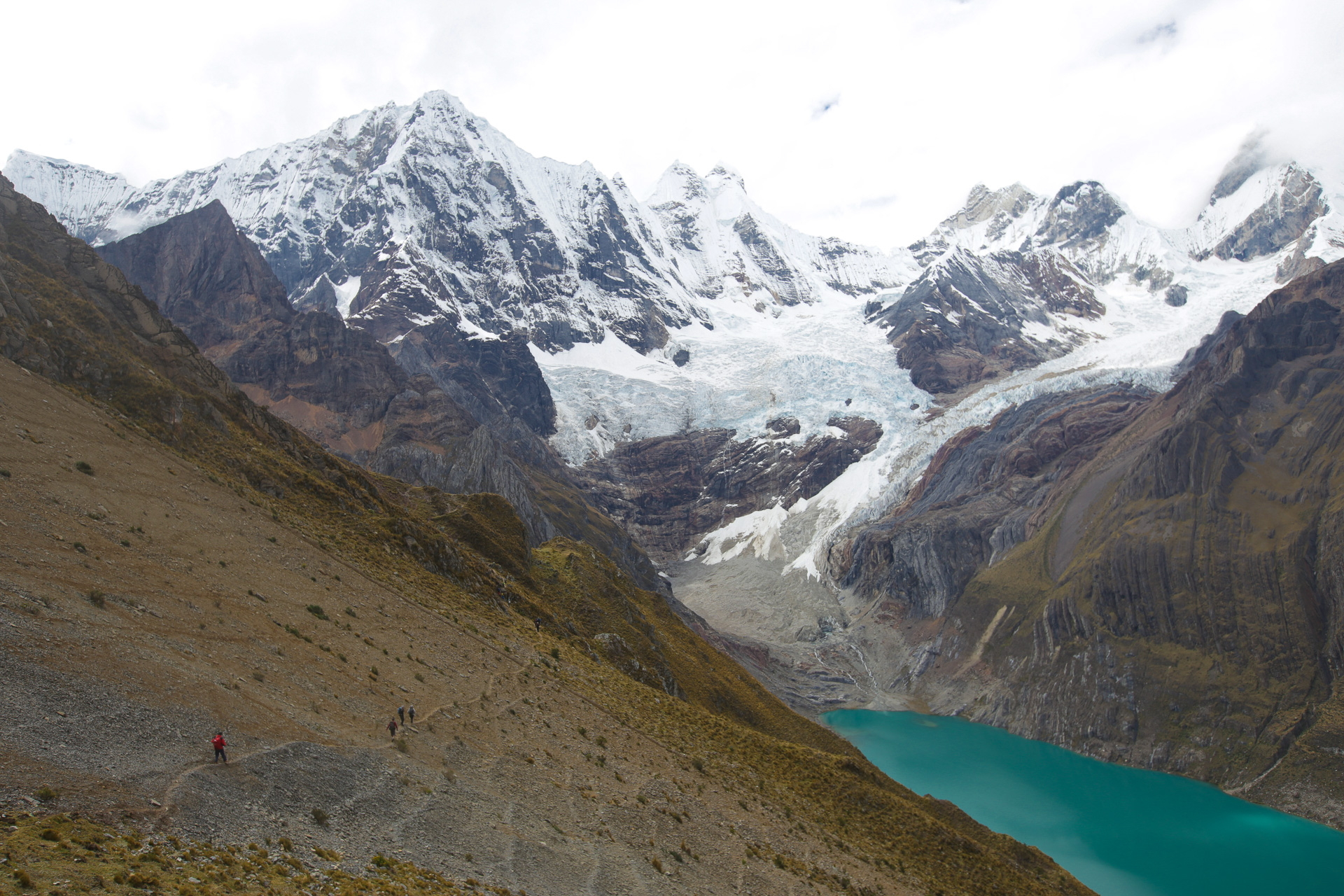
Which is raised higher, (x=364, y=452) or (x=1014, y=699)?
(x=364, y=452)

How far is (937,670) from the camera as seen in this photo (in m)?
149

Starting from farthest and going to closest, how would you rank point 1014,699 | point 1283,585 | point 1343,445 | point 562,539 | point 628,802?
point 1014,699 → point 1343,445 → point 1283,585 → point 562,539 → point 628,802

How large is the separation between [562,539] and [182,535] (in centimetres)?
4516

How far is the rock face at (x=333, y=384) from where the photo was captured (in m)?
134

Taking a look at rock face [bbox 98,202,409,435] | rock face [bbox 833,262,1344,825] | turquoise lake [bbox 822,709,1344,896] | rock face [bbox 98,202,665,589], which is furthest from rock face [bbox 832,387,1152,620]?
rock face [bbox 98,202,409,435]

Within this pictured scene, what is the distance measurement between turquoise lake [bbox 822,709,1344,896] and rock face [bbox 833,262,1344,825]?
5.95m

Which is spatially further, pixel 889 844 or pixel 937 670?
pixel 937 670

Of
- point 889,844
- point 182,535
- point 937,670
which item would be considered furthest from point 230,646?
point 937,670

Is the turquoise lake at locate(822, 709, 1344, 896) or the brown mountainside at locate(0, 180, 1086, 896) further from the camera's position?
the turquoise lake at locate(822, 709, 1344, 896)

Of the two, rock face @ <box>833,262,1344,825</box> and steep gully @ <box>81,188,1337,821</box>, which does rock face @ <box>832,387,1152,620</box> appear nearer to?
steep gully @ <box>81,188,1337,821</box>

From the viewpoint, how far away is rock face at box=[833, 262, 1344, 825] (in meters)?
104

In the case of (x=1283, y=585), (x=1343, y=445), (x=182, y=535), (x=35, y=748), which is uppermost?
(x=1343, y=445)

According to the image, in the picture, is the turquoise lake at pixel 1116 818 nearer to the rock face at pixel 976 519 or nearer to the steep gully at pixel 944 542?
the steep gully at pixel 944 542

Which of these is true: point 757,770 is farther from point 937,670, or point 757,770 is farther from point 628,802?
point 937,670
